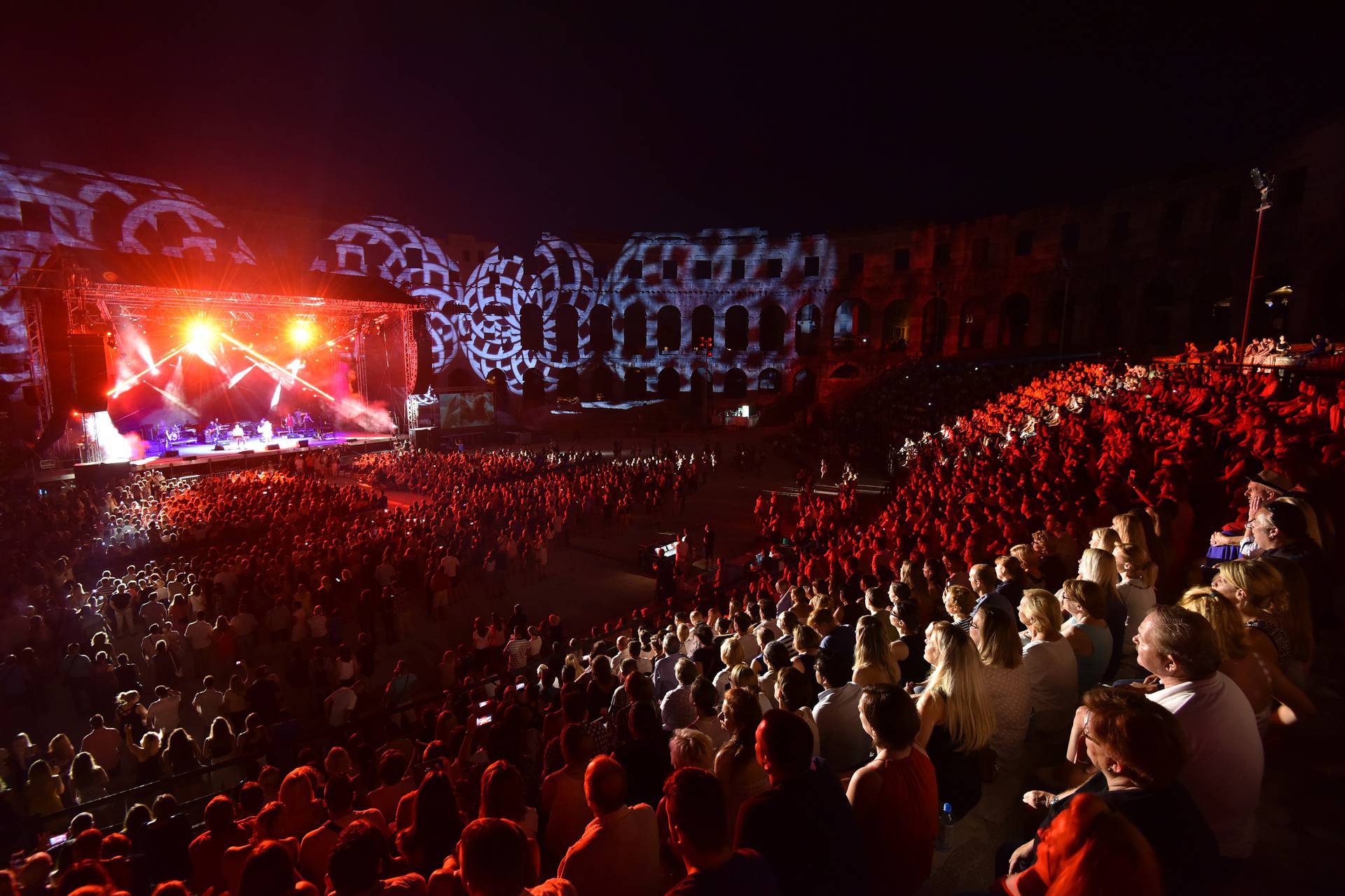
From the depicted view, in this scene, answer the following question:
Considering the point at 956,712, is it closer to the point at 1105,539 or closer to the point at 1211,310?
the point at 1105,539

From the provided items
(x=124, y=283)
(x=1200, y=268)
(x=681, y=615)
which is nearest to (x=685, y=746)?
(x=681, y=615)

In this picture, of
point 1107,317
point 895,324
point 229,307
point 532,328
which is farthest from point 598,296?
point 1107,317

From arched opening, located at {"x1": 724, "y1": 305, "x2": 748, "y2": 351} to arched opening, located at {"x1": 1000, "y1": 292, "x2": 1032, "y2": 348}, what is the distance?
20314 mm

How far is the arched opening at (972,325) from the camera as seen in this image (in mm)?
41188

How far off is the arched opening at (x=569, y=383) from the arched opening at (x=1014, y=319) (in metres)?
30.4

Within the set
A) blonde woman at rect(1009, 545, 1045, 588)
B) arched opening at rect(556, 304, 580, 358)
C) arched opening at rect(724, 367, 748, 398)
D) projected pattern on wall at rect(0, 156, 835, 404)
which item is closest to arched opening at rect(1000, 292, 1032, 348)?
projected pattern on wall at rect(0, 156, 835, 404)

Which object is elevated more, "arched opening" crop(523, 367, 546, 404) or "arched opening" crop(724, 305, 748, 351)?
"arched opening" crop(724, 305, 748, 351)

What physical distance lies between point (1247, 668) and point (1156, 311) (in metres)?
39.1

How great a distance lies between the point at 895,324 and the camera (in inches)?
1855

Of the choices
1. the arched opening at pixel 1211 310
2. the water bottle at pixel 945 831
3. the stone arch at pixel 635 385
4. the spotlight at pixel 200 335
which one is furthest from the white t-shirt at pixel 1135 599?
the stone arch at pixel 635 385

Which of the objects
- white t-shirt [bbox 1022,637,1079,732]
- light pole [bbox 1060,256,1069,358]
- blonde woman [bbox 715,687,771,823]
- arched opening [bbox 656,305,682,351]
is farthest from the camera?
arched opening [bbox 656,305,682,351]

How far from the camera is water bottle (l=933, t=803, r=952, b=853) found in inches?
136

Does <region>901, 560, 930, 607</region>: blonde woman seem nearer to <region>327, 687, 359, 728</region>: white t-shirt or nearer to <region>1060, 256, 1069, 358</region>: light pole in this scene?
<region>327, 687, 359, 728</region>: white t-shirt

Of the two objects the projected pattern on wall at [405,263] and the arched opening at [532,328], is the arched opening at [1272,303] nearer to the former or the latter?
the projected pattern on wall at [405,263]
